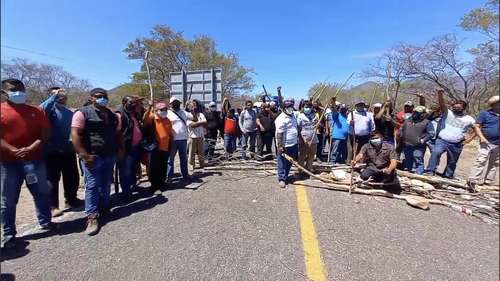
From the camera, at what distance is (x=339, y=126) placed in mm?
7062

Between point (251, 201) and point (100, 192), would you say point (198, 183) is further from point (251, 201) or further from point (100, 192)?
point (100, 192)

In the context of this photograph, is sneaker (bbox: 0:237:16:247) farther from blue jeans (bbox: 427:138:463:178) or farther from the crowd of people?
blue jeans (bbox: 427:138:463:178)

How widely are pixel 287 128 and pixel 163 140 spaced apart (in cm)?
237

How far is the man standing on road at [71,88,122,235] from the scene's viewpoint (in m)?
3.50

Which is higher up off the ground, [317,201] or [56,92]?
[56,92]

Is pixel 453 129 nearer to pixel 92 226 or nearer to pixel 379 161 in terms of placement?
pixel 379 161

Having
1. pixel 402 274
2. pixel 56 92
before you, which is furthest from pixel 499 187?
pixel 56 92

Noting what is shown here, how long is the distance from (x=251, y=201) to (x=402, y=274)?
247 cm

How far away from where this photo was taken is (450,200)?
4383 mm

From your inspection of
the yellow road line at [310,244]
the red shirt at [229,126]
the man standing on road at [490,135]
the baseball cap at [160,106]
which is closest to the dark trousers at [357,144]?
the yellow road line at [310,244]

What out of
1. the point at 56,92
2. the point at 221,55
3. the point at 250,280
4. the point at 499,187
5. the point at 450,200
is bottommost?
the point at 250,280

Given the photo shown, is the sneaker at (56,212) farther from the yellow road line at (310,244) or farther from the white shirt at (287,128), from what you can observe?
the white shirt at (287,128)

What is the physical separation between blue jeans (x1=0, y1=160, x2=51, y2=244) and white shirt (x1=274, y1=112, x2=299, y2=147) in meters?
3.78

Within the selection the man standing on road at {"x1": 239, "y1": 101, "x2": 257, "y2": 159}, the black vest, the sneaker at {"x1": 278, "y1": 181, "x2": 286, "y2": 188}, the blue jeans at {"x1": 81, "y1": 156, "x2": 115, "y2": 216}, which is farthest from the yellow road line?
the man standing on road at {"x1": 239, "y1": 101, "x2": 257, "y2": 159}
